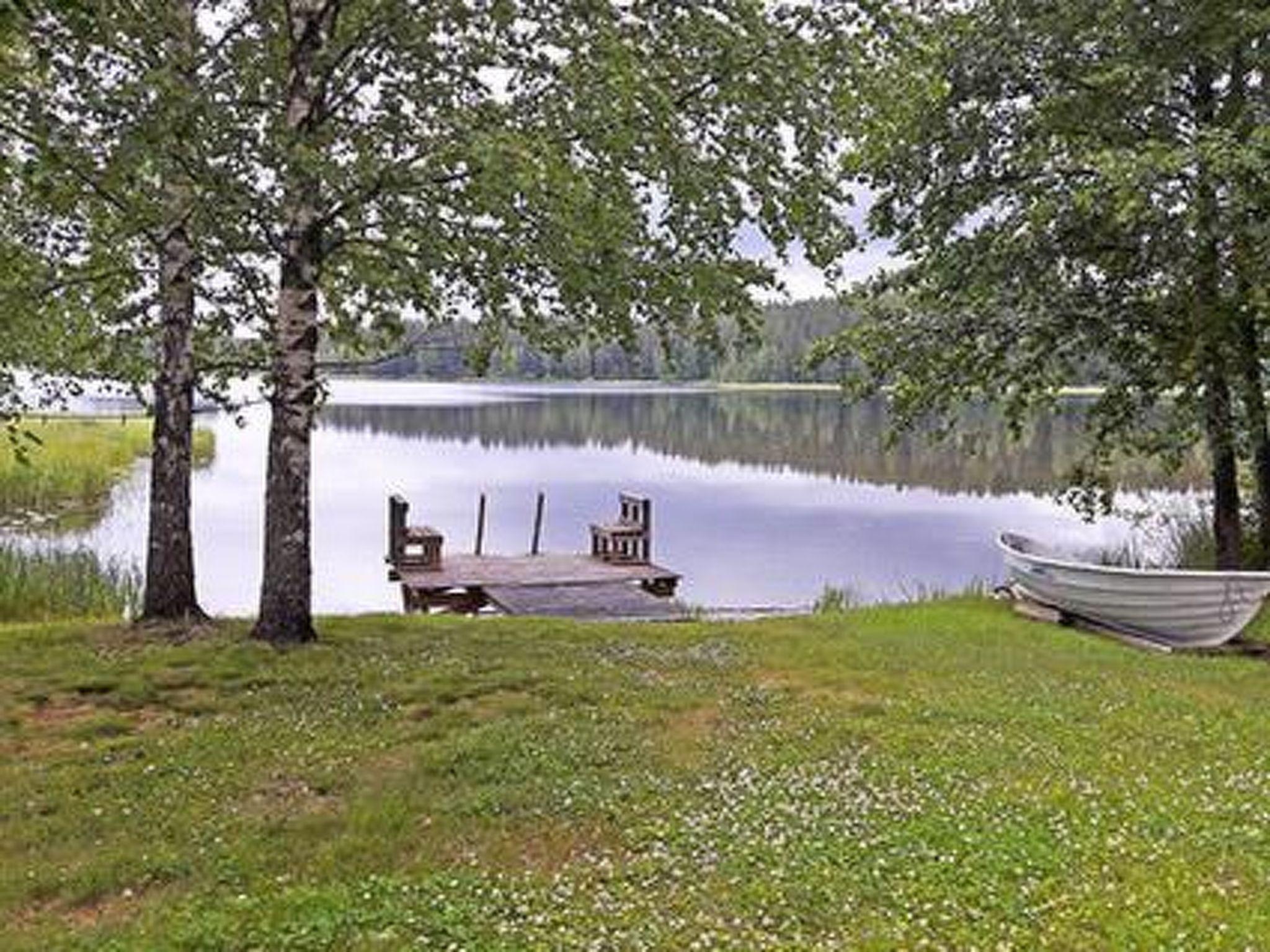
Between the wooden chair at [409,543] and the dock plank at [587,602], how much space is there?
260 cm

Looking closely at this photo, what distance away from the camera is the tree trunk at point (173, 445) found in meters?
13.3

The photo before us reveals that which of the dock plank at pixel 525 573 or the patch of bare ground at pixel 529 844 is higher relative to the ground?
the patch of bare ground at pixel 529 844

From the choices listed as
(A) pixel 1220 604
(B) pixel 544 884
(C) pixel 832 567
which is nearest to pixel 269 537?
(B) pixel 544 884

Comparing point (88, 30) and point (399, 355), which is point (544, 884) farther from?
point (399, 355)

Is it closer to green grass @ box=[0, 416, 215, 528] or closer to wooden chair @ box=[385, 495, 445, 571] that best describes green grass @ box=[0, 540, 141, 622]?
wooden chair @ box=[385, 495, 445, 571]

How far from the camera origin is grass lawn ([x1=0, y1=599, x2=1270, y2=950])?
629 cm

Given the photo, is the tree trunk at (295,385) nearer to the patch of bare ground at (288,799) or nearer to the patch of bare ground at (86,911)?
the patch of bare ground at (288,799)

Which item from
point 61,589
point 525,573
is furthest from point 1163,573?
point 61,589

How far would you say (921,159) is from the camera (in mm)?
19234

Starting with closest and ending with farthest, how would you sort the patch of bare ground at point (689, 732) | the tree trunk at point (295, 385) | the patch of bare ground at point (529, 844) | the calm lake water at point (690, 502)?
the patch of bare ground at point (529, 844) < the patch of bare ground at point (689, 732) < the tree trunk at point (295, 385) < the calm lake water at point (690, 502)

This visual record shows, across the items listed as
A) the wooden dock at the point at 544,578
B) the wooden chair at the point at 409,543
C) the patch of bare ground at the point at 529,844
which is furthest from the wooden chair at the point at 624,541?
the patch of bare ground at the point at 529,844

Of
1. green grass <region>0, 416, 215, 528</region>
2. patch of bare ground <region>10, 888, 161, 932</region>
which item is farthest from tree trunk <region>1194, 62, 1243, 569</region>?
green grass <region>0, 416, 215, 528</region>

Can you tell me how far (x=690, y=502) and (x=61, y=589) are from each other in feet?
95.7

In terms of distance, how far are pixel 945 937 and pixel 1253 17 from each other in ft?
45.3
